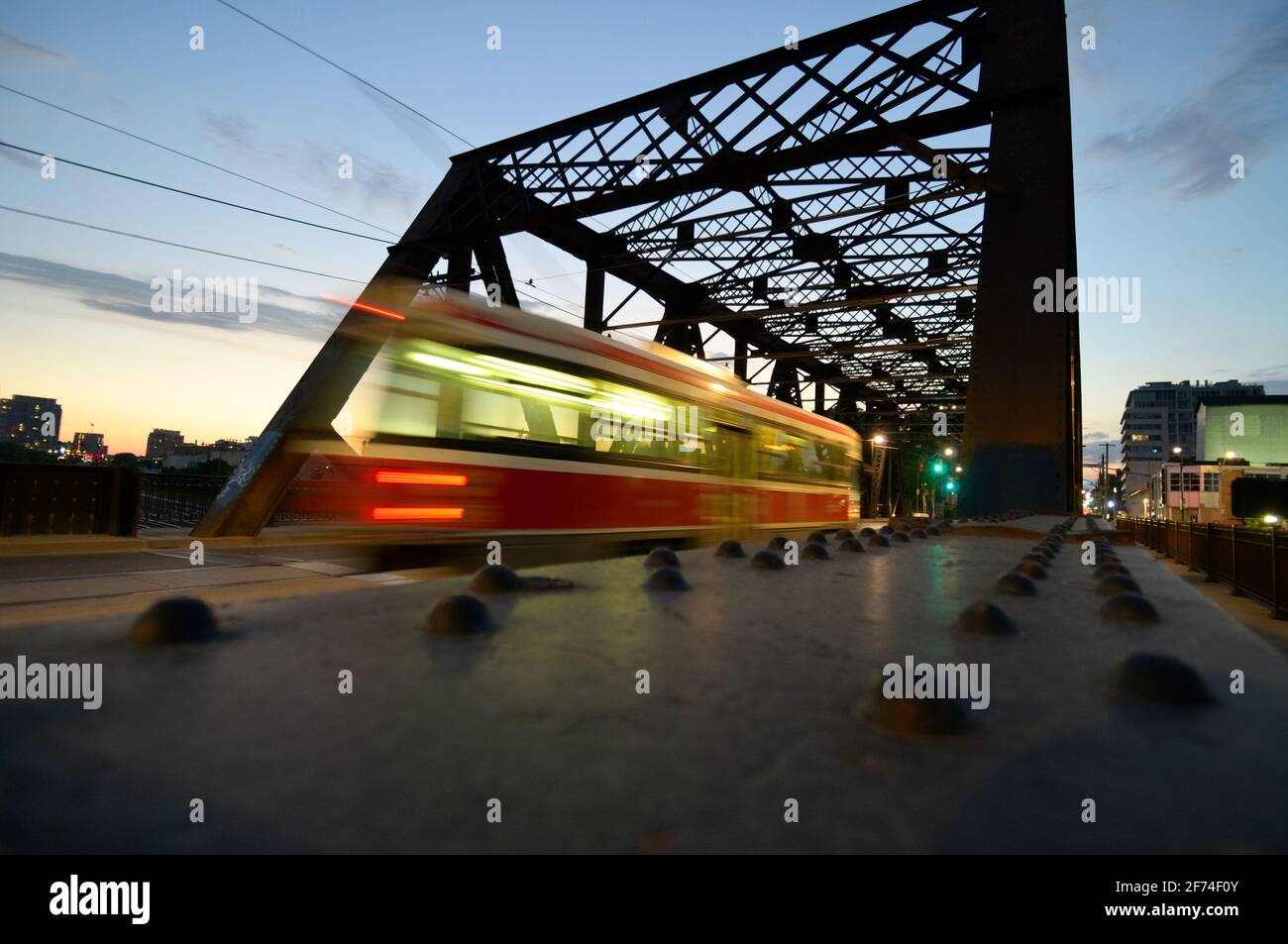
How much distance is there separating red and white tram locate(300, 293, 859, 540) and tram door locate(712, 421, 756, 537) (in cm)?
19

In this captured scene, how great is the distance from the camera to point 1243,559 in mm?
11844

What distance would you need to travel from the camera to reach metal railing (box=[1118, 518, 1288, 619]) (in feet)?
32.2

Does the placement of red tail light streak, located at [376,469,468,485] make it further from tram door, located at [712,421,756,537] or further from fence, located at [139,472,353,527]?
fence, located at [139,472,353,527]

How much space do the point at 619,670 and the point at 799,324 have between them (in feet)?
99.6

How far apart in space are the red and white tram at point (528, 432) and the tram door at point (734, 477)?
0.19 m

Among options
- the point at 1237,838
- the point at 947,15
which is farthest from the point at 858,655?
the point at 947,15

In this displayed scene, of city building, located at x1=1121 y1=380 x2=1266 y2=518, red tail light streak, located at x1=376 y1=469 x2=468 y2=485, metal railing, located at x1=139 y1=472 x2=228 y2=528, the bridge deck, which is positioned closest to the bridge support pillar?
red tail light streak, located at x1=376 y1=469 x2=468 y2=485

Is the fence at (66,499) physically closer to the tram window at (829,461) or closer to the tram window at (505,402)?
the tram window at (505,402)

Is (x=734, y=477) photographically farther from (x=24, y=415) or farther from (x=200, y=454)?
(x=24, y=415)

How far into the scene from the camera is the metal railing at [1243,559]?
387 inches

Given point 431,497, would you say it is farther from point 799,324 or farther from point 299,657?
point 799,324

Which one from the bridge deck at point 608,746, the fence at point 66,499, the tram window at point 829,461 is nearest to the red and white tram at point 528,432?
the bridge deck at point 608,746

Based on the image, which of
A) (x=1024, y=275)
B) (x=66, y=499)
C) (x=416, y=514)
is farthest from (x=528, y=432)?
(x=66, y=499)

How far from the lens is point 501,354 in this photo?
24.7ft
